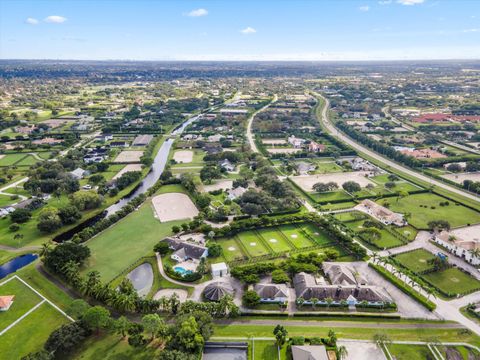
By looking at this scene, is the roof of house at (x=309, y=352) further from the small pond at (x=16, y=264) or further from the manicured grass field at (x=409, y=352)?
the small pond at (x=16, y=264)

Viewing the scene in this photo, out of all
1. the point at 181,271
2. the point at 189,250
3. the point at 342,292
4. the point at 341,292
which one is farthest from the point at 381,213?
the point at 181,271

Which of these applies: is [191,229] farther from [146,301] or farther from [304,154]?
[304,154]

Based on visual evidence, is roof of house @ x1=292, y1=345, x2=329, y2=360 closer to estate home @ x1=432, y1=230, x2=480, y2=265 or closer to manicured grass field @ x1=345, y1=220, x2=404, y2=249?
manicured grass field @ x1=345, y1=220, x2=404, y2=249

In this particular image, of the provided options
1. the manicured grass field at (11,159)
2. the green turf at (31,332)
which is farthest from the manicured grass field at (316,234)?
the manicured grass field at (11,159)

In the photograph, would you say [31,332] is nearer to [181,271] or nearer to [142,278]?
[142,278]

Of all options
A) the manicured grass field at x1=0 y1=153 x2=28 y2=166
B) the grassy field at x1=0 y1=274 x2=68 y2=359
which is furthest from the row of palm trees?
the manicured grass field at x1=0 y1=153 x2=28 y2=166

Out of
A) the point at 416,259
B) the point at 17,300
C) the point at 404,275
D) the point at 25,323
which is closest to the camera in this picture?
the point at 25,323
